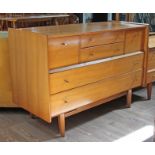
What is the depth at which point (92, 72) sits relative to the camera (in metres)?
2.11

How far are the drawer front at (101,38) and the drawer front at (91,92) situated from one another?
1.11 ft

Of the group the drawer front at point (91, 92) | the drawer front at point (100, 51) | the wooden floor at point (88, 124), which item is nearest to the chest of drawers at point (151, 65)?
the drawer front at point (91, 92)

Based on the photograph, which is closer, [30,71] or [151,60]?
[30,71]

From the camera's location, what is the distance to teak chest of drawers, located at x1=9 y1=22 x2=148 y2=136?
1.88m

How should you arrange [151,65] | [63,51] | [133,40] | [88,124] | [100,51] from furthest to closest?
1. [151,65]
2. [133,40]
3. [88,124]
4. [100,51]
5. [63,51]

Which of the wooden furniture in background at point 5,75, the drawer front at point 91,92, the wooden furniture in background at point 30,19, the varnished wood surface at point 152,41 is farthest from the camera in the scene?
the wooden furniture in background at point 30,19

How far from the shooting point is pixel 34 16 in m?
4.55

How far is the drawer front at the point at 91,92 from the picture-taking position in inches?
77.4

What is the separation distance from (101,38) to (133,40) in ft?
1.45

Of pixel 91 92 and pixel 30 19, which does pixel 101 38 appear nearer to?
pixel 91 92

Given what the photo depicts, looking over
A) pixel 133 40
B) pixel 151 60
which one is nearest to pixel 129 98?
pixel 151 60

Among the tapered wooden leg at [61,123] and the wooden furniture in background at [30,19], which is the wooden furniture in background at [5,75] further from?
the wooden furniture in background at [30,19]

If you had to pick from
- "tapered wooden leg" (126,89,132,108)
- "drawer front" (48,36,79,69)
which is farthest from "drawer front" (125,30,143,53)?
"drawer front" (48,36,79,69)
